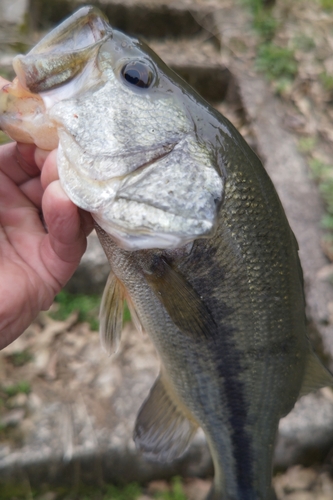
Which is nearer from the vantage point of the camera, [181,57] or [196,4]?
[181,57]

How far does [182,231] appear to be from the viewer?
4.11ft

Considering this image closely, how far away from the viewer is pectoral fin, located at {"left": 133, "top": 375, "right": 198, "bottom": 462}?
197 centimetres

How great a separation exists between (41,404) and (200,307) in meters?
1.76

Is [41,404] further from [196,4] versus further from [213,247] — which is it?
[196,4]

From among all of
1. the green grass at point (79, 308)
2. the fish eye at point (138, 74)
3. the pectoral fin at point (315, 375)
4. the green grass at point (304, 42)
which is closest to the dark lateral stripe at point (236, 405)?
the pectoral fin at point (315, 375)

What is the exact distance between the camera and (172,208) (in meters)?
1.28

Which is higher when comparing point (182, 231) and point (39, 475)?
point (182, 231)

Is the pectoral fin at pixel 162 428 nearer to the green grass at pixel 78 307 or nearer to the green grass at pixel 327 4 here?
the green grass at pixel 78 307

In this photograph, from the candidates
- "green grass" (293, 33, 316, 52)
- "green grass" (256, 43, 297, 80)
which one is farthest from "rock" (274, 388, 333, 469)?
"green grass" (293, 33, 316, 52)

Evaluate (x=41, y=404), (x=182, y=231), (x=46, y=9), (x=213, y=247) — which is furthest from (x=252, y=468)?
(x=46, y=9)

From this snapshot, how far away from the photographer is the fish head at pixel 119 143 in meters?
1.29

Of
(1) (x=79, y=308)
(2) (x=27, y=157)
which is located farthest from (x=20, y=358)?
(2) (x=27, y=157)

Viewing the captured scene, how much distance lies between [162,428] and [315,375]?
750mm

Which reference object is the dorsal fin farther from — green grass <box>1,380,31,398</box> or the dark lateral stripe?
green grass <box>1,380,31,398</box>
